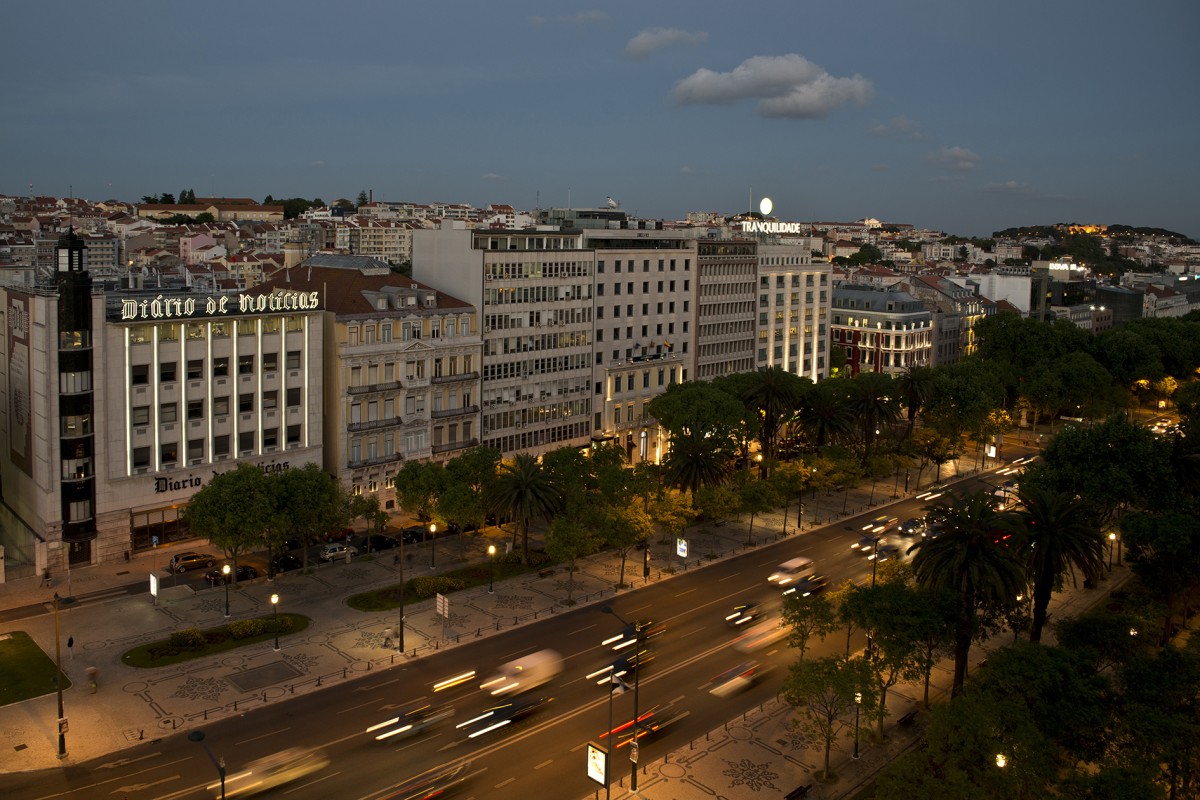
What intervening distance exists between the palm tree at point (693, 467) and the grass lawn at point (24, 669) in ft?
175

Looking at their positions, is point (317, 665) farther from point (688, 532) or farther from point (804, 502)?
point (804, 502)

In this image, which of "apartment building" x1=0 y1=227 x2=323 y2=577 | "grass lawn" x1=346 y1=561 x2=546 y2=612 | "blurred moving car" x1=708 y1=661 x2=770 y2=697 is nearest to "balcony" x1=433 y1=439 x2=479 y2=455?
"apartment building" x1=0 y1=227 x2=323 y2=577

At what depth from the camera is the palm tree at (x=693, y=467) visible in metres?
94.8

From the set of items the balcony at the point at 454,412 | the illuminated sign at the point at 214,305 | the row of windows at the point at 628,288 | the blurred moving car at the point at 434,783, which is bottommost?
the blurred moving car at the point at 434,783

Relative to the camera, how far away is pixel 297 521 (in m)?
79.2

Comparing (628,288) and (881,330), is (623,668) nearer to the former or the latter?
(628,288)

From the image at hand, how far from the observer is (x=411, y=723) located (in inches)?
2216

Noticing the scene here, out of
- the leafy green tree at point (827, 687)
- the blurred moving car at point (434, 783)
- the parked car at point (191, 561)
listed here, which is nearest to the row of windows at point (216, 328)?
the parked car at point (191, 561)

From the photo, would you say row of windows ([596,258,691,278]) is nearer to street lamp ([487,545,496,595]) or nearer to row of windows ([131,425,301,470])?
row of windows ([131,425,301,470])

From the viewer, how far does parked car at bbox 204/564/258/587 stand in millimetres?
80062

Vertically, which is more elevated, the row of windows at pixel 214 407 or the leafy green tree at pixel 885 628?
the row of windows at pixel 214 407

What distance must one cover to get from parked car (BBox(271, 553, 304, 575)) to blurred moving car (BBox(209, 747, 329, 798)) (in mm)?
31955

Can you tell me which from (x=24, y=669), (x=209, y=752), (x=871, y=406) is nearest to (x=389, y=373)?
(x=24, y=669)

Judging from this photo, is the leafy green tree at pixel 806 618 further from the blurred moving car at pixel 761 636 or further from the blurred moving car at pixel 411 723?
the blurred moving car at pixel 411 723
